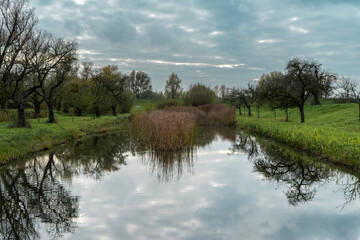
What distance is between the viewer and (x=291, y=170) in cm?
1159

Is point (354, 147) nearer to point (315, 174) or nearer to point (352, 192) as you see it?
point (315, 174)

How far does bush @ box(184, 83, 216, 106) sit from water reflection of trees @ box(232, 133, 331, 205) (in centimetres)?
2131

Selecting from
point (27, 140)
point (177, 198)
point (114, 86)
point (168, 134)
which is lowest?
point (177, 198)

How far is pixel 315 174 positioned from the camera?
35.0ft

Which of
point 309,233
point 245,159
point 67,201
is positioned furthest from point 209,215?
point 245,159

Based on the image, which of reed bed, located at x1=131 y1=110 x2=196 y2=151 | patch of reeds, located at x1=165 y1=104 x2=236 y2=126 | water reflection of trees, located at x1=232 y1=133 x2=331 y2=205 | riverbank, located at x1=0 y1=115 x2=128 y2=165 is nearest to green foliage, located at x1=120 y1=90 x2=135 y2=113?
patch of reeds, located at x1=165 y1=104 x2=236 y2=126

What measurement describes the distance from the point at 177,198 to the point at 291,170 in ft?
18.9

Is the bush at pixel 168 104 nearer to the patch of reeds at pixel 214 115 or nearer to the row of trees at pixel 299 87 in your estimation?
the patch of reeds at pixel 214 115

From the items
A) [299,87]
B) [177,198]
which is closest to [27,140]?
[177,198]

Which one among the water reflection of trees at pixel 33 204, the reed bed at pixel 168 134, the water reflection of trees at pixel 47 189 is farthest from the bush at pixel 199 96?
the water reflection of trees at pixel 33 204

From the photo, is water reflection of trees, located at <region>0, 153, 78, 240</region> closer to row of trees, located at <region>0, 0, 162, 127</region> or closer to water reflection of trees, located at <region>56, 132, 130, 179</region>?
water reflection of trees, located at <region>56, 132, 130, 179</region>

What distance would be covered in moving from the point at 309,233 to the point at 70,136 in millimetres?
18375

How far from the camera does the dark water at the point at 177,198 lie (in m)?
6.20

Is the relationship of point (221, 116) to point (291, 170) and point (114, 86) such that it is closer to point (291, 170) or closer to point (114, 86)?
point (114, 86)
